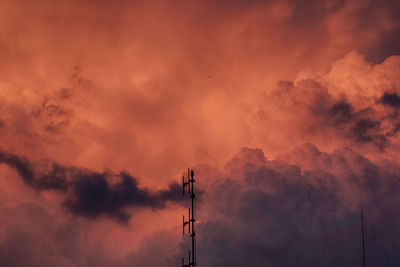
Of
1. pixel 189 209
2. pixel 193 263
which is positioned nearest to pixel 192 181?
pixel 189 209

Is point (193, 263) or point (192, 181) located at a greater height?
point (192, 181)

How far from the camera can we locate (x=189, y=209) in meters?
135

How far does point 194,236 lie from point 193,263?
558 cm

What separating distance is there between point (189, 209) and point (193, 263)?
12140 mm

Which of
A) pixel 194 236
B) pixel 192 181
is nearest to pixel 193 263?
pixel 194 236

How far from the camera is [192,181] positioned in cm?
13500

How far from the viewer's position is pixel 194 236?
427ft

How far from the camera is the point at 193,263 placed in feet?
A: 417

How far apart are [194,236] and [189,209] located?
6.65 meters

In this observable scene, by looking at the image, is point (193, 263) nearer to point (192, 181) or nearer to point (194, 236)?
point (194, 236)

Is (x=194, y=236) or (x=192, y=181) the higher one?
(x=192, y=181)

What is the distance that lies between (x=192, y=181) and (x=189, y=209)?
5.60 m

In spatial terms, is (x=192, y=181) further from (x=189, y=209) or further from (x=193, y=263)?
(x=193, y=263)

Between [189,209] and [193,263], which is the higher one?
[189,209]
